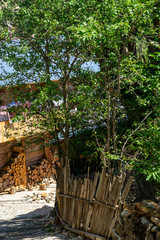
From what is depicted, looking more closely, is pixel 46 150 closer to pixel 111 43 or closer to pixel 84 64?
pixel 84 64

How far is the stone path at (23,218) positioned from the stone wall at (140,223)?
74.7 inches

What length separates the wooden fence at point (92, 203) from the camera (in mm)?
5047

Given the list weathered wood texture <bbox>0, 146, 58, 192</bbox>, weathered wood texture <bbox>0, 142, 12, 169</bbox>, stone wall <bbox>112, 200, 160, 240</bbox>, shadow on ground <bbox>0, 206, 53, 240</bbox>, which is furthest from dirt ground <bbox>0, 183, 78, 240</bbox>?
stone wall <bbox>112, 200, 160, 240</bbox>

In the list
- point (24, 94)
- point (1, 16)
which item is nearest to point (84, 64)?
point (24, 94)

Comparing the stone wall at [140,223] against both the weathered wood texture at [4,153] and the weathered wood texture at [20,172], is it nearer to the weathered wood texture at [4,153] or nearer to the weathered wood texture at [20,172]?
the weathered wood texture at [20,172]

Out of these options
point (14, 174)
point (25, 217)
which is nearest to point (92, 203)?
point (25, 217)

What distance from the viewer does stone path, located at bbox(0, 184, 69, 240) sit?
656 cm

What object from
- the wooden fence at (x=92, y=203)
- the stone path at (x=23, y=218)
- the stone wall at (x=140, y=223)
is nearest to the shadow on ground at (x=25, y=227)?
the stone path at (x=23, y=218)

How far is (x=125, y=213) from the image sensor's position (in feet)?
15.9

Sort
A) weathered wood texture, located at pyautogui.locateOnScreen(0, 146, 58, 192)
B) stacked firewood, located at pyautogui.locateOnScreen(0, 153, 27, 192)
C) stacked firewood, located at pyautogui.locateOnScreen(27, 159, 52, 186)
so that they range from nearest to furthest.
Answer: stacked firewood, located at pyautogui.locateOnScreen(0, 153, 27, 192), weathered wood texture, located at pyautogui.locateOnScreen(0, 146, 58, 192), stacked firewood, located at pyautogui.locateOnScreen(27, 159, 52, 186)

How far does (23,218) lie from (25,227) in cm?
108

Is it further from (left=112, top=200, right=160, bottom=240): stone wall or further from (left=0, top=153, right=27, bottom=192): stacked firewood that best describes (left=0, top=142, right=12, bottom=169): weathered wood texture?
(left=112, top=200, right=160, bottom=240): stone wall

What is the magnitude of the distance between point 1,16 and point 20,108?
8.70 feet

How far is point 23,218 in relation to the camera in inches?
334
